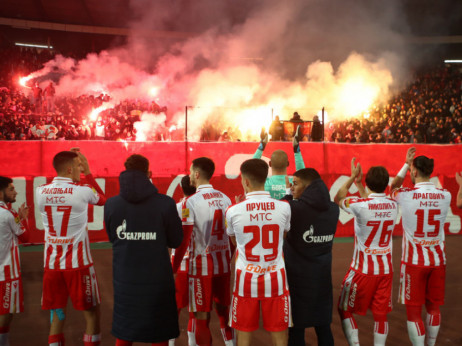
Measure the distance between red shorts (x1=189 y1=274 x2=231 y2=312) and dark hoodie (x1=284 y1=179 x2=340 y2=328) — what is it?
0.82 metres

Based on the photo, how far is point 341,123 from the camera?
2038 cm

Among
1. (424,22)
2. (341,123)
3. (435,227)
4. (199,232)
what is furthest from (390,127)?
(199,232)

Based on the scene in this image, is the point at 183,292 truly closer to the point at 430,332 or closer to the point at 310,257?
the point at 310,257

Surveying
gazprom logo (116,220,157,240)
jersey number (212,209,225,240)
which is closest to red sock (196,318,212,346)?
jersey number (212,209,225,240)

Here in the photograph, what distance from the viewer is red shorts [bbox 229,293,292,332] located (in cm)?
353

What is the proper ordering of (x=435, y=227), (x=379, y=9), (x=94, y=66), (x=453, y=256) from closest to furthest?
(x=435, y=227)
(x=453, y=256)
(x=379, y=9)
(x=94, y=66)

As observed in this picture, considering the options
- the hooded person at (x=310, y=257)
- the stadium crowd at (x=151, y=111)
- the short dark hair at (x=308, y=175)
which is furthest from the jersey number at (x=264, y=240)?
the stadium crowd at (x=151, y=111)

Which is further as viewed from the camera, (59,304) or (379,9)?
(379,9)

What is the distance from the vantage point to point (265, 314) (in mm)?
3562

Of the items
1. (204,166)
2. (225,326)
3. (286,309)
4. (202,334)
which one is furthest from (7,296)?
(286,309)

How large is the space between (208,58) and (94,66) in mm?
8462

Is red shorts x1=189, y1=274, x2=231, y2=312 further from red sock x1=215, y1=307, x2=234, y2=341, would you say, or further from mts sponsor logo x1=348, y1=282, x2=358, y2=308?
mts sponsor logo x1=348, y1=282, x2=358, y2=308

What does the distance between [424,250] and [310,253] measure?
1.58 metres

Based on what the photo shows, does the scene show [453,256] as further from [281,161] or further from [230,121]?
[230,121]
